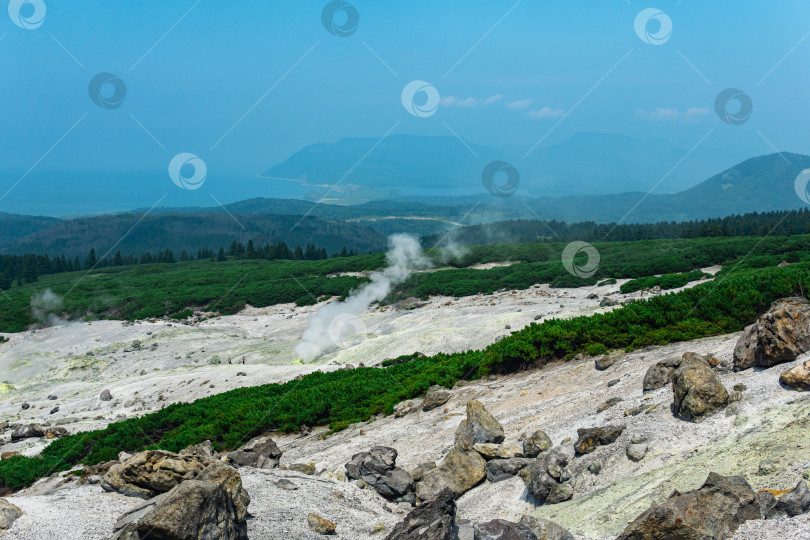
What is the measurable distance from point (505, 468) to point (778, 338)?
4.91 metres

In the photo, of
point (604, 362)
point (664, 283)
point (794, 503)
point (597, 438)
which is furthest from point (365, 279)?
point (794, 503)

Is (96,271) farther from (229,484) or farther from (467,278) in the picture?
(229,484)

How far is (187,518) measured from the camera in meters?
6.76

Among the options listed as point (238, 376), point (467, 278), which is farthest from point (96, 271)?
point (238, 376)

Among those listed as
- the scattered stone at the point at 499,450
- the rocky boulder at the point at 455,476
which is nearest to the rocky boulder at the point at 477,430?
the scattered stone at the point at 499,450

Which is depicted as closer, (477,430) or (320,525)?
(320,525)

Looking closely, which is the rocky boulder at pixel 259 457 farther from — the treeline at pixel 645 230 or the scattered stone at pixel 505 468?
the treeline at pixel 645 230

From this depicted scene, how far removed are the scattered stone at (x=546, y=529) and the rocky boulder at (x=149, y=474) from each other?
5184 millimetres

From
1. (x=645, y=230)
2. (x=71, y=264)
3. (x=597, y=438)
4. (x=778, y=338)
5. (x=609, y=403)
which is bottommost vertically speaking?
(x=597, y=438)

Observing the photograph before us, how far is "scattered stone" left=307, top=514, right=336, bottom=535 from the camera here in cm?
827

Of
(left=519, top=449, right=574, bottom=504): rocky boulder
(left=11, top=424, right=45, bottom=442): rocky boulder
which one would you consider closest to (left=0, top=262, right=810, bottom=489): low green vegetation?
(left=11, top=424, right=45, bottom=442): rocky boulder

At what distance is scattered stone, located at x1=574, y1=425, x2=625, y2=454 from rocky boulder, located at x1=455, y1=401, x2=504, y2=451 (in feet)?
5.84

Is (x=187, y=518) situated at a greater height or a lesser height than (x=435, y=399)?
greater

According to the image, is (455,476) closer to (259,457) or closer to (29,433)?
(259,457)
